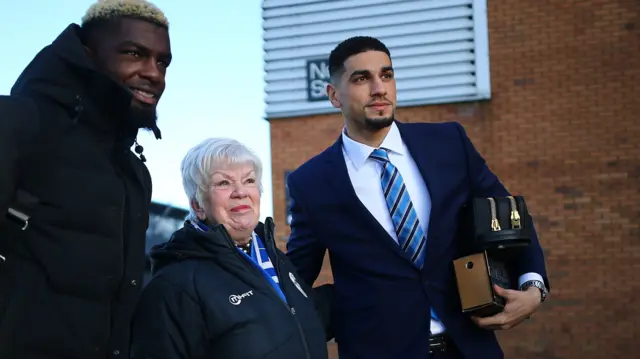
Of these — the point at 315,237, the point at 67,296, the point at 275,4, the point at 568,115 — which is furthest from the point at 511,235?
the point at 275,4

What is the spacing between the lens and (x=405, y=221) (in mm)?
3100

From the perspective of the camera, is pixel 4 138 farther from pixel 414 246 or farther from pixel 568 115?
pixel 568 115

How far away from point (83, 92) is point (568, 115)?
727 centimetres

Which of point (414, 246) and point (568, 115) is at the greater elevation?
point (568, 115)

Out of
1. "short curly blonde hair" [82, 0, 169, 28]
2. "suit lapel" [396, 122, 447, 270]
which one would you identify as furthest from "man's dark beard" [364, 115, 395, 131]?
"short curly blonde hair" [82, 0, 169, 28]

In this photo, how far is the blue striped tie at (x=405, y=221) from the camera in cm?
309

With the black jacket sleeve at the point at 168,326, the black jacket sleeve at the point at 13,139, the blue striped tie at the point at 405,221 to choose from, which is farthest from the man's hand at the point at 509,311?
the black jacket sleeve at the point at 13,139

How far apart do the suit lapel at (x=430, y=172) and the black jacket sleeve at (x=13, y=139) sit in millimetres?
1663

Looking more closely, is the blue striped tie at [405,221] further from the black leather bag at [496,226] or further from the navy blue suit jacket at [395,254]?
the black leather bag at [496,226]

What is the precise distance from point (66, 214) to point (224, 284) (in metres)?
0.72

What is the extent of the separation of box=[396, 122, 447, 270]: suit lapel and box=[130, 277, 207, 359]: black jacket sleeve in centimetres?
103

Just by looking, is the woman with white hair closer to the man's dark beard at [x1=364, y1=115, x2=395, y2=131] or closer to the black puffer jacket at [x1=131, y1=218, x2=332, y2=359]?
the black puffer jacket at [x1=131, y1=218, x2=332, y2=359]

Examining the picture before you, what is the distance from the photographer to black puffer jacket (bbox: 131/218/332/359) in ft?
8.39

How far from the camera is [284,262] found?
9.84ft
